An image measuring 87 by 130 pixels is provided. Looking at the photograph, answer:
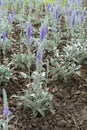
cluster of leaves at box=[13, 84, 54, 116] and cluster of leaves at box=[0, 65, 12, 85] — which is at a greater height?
cluster of leaves at box=[0, 65, 12, 85]

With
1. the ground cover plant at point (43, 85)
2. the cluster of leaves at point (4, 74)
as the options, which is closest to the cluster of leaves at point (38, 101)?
the ground cover plant at point (43, 85)

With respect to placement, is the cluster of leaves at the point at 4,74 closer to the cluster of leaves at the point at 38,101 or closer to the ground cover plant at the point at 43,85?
the ground cover plant at the point at 43,85

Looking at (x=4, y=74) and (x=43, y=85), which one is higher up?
(x=4, y=74)

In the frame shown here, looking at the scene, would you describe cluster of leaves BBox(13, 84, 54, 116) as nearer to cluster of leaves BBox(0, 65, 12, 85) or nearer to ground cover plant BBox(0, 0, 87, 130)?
ground cover plant BBox(0, 0, 87, 130)

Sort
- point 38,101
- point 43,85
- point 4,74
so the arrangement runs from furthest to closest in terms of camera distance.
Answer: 1. point 43,85
2. point 4,74
3. point 38,101

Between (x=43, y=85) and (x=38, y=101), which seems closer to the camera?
(x=38, y=101)

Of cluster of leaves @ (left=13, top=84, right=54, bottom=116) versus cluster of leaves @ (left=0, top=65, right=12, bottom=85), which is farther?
cluster of leaves @ (left=0, top=65, right=12, bottom=85)

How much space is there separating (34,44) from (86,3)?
3.72 m

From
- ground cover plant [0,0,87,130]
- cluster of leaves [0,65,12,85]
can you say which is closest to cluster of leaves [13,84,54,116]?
ground cover plant [0,0,87,130]

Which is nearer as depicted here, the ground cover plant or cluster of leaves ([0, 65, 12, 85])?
the ground cover plant

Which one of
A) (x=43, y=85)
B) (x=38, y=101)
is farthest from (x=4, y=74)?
(x=38, y=101)

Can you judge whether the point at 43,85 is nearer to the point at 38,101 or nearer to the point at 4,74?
the point at 4,74

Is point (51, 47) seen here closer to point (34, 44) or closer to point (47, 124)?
point (34, 44)

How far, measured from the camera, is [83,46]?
479 centimetres
